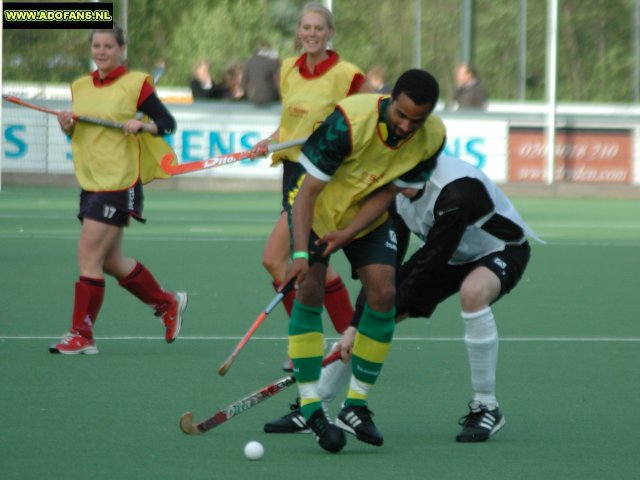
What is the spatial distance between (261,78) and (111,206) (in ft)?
47.2

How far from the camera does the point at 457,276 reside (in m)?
6.12

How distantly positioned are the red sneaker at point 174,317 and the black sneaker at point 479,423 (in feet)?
8.78

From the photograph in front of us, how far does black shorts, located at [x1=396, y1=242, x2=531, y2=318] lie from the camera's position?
19.8ft

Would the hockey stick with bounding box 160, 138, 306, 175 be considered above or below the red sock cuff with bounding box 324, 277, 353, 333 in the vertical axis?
above

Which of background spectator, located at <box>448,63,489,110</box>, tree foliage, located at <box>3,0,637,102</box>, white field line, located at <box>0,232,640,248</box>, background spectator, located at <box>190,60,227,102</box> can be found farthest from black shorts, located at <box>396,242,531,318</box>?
tree foliage, located at <box>3,0,637,102</box>

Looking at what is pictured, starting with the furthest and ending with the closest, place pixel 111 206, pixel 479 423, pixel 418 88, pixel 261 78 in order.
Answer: pixel 261 78
pixel 111 206
pixel 479 423
pixel 418 88

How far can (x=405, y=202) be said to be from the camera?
6016 mm

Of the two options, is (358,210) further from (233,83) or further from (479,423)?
(233,83)

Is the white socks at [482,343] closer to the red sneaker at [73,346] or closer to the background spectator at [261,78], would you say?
the red sneaker at [73,346]

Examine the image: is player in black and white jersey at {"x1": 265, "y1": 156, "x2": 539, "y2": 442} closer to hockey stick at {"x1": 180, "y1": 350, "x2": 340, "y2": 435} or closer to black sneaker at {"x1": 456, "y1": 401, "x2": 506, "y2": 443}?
black sneaker at {"x1": 456, "y1": 401, "x2": 506, "y2": 443}

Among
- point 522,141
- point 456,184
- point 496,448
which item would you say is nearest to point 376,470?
point 496,448

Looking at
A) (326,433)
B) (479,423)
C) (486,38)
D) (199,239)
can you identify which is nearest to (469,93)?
(199,239)

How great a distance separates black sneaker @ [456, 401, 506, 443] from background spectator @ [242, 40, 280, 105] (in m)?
16.5

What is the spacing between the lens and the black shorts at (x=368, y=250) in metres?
5.66
